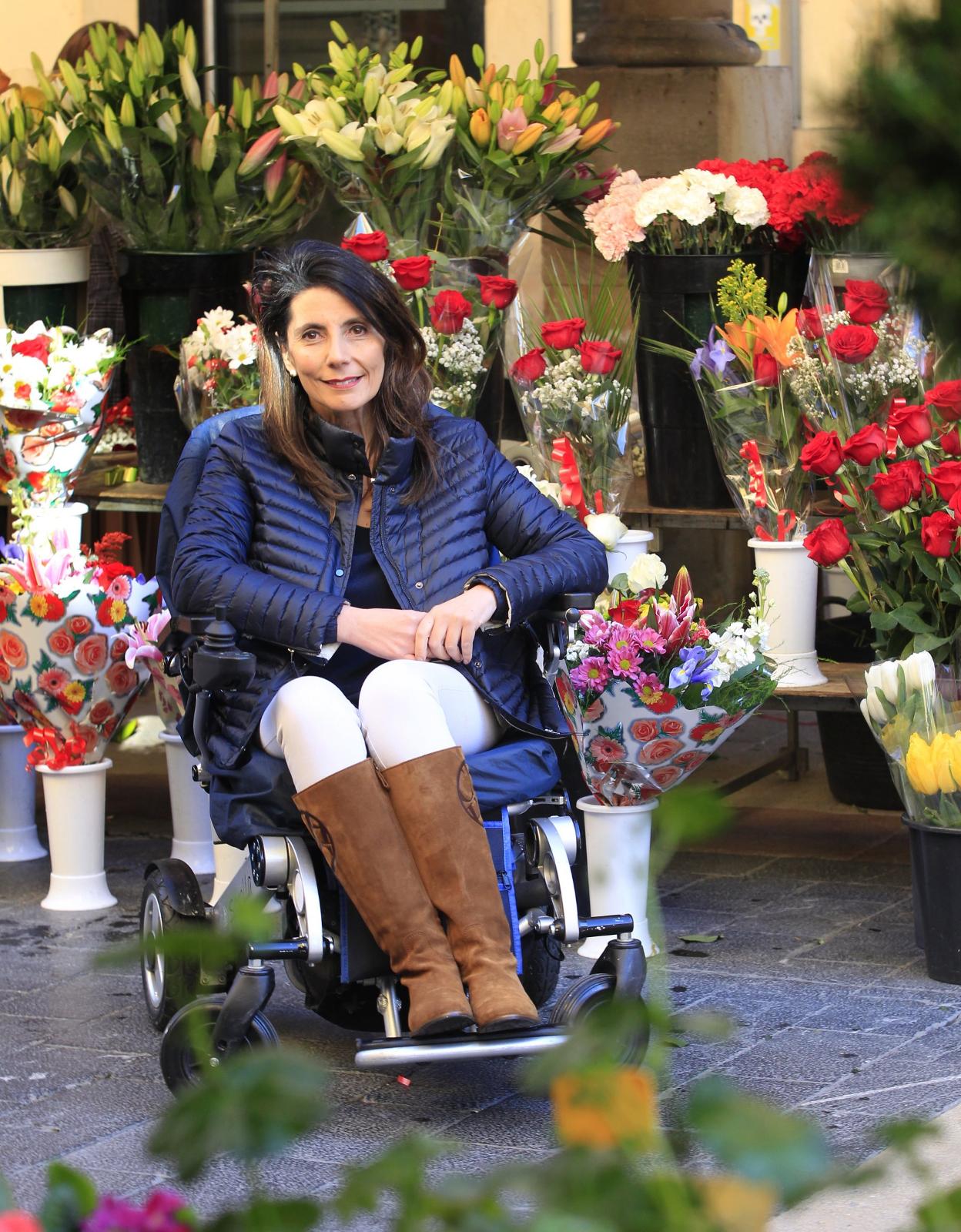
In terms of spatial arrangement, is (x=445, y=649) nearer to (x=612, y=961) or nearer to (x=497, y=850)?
(x=497, y=850)

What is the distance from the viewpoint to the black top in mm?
3070

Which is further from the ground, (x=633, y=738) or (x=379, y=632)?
(x=379, y=632)

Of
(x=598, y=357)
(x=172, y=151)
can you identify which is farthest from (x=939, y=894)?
(x=172, y=151)

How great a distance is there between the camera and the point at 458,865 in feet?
8.95

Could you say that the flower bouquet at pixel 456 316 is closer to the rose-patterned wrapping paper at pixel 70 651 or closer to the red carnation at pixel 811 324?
the red carnation at pixel 811 324

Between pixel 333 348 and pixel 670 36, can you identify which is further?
pixel 670 36

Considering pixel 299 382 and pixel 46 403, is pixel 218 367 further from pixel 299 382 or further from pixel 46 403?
pixel 299 382

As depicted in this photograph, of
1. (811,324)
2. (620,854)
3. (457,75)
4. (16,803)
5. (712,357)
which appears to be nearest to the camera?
(620,854)

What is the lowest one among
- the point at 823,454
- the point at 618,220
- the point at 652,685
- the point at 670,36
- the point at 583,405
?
the point at 652,685

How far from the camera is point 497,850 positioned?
2867 millimetres

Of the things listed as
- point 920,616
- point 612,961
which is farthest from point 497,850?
point 920,616

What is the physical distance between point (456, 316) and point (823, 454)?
1.03 m

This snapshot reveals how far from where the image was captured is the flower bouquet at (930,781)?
11.1 feet

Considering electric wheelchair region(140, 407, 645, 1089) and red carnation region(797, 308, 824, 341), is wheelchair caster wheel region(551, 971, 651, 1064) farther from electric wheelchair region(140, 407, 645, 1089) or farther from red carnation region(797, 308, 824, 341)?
red carnation region(797, 308, 824, 341)
